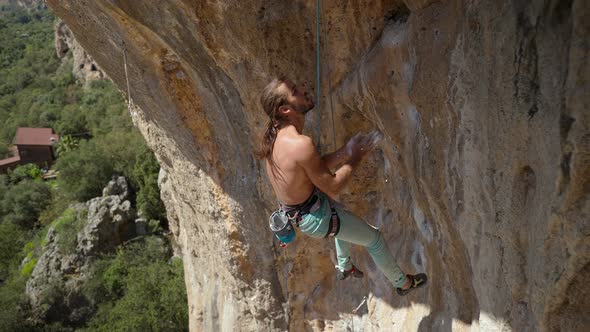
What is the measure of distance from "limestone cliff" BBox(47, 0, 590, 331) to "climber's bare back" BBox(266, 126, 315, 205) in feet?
2.17

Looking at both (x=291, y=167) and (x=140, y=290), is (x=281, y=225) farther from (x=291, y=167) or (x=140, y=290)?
(x=140, y=290)

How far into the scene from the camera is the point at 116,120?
24406 mm

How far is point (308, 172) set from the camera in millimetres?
2561

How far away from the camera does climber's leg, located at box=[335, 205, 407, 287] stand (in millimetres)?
2936

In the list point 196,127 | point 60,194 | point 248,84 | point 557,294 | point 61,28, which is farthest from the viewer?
point 61,28

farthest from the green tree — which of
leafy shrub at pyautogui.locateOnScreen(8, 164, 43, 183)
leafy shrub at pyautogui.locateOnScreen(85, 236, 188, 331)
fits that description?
leafy shrub at pyautogui.locateOnScreen(8, 164, 43, 183)

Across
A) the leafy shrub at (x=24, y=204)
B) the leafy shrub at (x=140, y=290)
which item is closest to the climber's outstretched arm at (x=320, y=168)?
the leafy shrub at (x=140, y=290)

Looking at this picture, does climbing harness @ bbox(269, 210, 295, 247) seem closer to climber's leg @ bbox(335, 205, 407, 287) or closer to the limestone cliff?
climber's leg @ bbox(335, 205, 407, 287)

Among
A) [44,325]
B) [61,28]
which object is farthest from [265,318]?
[61,28]

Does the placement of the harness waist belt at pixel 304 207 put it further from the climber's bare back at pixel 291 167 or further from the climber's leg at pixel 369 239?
the climber's leg at pixel 369 239

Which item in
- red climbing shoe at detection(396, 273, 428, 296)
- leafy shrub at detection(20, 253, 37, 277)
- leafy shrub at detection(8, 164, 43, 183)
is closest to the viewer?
red climbing shoe at detection(396, 273, 428, 296)

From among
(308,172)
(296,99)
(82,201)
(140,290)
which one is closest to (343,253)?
(308,172)

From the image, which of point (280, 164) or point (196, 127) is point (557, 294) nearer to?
point (280, 164)

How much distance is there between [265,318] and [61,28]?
35.3 meters
